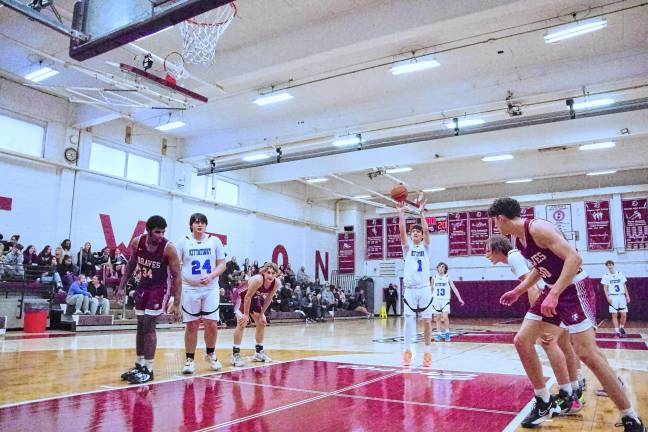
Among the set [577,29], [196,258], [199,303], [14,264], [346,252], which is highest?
[577,29]

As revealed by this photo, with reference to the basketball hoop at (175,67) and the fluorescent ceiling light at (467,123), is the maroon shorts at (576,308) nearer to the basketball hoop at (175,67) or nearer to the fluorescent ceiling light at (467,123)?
the basketball hoop at (175,67)

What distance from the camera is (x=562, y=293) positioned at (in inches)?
137

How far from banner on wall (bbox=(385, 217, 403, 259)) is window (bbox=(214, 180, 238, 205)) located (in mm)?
9410

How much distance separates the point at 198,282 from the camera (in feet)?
18.4

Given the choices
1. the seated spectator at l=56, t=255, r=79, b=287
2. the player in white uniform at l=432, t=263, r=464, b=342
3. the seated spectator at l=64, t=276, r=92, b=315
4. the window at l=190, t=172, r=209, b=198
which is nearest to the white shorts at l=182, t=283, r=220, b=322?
the player in white uniform at l=432, t=263, r=464, b=342

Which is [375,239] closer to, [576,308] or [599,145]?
[599,145]

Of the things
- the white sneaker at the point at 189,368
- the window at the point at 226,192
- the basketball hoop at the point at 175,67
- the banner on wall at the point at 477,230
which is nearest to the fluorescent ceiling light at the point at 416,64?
the basketball hoop at the point at 175,67

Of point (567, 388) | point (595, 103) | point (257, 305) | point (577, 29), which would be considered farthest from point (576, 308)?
point (595, 103)

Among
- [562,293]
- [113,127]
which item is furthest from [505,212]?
[113,127]

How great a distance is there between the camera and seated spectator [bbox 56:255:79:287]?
1324cm

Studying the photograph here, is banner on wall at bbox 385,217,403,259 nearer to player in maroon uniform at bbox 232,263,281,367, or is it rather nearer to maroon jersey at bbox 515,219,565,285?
player in maroon uniform at bbox 232,263,281,367

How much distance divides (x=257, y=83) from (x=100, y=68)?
3.80 metres

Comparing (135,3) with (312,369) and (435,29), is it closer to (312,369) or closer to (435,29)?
(312,369)

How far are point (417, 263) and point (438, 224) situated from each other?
63.6ft
